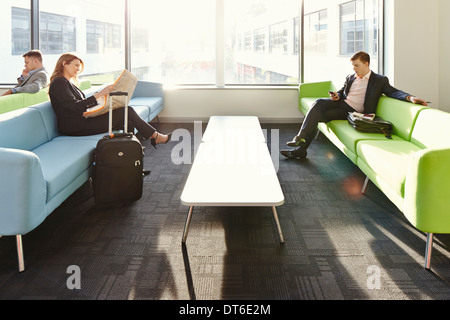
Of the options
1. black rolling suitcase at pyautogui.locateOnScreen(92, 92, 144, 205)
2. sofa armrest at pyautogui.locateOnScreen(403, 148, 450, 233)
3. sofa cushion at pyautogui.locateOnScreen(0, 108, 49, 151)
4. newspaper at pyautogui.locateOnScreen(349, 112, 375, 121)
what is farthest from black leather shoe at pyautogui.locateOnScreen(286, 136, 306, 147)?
sofa cushion at pyautogui.locateOnScreen(0, 108, 49, 151)

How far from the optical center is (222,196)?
2.44 m

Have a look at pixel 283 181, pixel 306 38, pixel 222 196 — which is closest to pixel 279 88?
pixel 306 38

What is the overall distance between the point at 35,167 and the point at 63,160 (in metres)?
0.68

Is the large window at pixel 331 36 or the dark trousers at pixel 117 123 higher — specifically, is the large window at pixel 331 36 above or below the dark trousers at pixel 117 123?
above

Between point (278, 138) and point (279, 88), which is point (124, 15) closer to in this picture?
point (279, 88)

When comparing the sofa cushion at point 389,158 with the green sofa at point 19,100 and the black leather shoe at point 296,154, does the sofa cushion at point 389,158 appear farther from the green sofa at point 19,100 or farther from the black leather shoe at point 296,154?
the green sofa at point 19,100

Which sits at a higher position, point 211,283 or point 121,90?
point 121,90

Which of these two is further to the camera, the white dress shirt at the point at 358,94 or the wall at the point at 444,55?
the wall at the point at 444,55

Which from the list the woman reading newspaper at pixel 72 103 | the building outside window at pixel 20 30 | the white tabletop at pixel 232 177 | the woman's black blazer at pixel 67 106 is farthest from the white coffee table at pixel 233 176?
the building outside window at pixel 20 30

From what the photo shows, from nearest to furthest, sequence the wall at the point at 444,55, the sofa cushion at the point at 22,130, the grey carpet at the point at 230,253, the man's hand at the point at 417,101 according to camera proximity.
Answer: the grey carpet at the point at 230,253 → the sofa cushion at the point at 22,130 → the man's hand at the point at 417,101 → the wall at the point at 444,55

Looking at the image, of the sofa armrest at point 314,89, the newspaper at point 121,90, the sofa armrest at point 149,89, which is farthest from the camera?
the sofa armrest at point 149,89

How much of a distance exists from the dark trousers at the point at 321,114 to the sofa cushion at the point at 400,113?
1.39 feet

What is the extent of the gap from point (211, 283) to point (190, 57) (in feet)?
18.1

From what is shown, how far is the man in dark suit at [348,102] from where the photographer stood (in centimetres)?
425
